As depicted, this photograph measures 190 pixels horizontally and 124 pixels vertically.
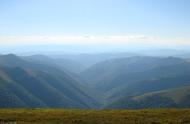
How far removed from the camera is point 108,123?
42188 millimetres

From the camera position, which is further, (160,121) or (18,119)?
(18,119)

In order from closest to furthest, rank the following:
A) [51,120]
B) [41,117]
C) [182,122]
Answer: [182,122], [51,120], [41,117]

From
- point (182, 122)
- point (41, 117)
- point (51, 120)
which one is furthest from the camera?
point (41, 117)

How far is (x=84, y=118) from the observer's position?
4641 centimetres

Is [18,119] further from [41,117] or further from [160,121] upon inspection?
[160,121]

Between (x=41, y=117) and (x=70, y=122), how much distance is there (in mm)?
6659

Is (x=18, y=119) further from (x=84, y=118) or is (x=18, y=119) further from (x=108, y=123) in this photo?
(x=108, y=123)

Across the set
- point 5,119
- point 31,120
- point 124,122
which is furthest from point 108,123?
point 5,119

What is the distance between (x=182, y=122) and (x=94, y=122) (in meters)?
11.6

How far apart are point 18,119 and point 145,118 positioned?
18.4 m

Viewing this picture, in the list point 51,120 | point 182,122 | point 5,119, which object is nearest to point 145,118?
point 182,122

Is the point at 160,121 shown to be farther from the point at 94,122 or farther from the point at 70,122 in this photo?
the point at 70,122

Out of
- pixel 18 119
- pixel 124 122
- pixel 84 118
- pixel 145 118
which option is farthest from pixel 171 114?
pixel 18 119

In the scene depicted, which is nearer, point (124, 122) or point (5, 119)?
point (124, 122)
